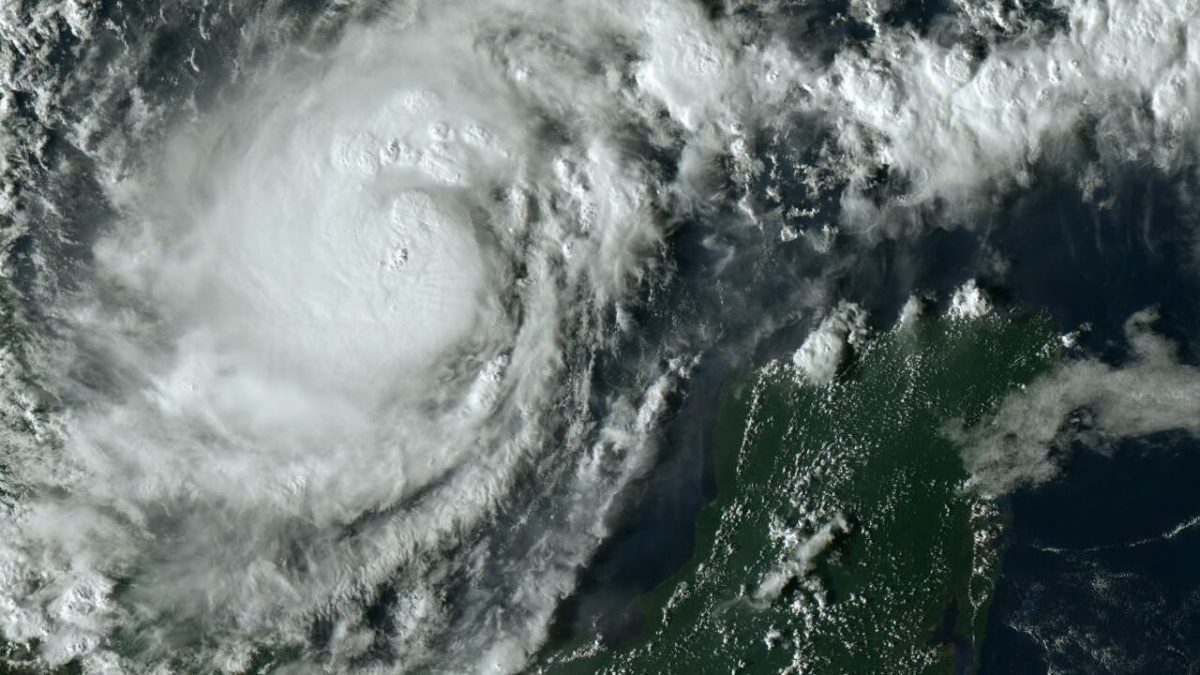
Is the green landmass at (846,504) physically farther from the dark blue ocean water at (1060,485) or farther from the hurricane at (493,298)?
the dark blue ocean water at (1060,485)

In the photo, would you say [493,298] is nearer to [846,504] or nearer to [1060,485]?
[846,504]

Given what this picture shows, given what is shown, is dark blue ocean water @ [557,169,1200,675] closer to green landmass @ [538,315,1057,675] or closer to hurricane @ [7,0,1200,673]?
hurricane @ [7,0,1200,673]

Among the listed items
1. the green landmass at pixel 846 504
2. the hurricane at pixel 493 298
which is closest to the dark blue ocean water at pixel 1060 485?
the hurricane at pixel 493 298

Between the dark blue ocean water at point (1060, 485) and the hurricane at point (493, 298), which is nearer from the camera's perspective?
the hurricane at point (493, 298)

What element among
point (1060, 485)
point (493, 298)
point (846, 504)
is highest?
point (493, 298)

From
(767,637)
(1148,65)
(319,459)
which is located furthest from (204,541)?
(1148,65)

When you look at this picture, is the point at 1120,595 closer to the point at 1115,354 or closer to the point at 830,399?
the point at 1115,354

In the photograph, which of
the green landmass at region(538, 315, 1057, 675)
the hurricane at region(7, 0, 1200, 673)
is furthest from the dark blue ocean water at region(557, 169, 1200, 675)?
the green landmass at region(538, 315, 1057, 675)

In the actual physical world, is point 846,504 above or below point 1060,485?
below

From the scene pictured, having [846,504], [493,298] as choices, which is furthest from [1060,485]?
[493,298]

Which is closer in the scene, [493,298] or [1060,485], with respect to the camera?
[493,298]

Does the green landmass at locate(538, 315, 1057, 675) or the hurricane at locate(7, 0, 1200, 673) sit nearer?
the hurricane at locate(7, 0, 1200, 673)
